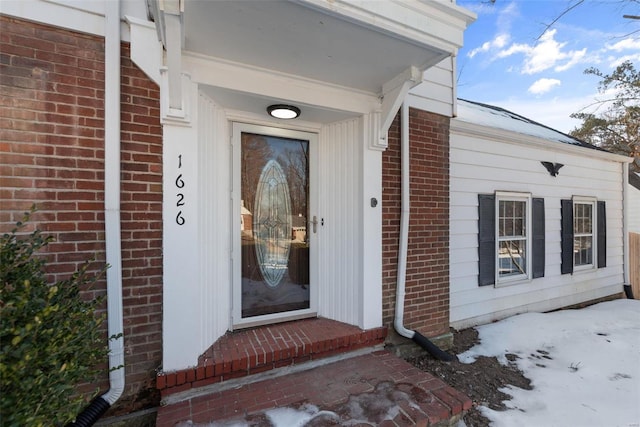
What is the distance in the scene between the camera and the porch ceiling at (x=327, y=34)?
5.53 feet

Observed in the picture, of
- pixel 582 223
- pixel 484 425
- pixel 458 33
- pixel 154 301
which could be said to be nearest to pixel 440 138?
pixel 458 33

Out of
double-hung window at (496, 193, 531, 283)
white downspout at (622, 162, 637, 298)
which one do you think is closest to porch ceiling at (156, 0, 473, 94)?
double-hung window at (496, 193, 531, 283)

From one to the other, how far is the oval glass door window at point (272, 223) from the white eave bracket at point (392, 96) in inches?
39.1

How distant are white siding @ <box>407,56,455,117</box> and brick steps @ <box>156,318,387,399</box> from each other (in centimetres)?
241

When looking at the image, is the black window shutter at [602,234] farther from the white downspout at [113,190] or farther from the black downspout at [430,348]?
the white downspout at [113,190]

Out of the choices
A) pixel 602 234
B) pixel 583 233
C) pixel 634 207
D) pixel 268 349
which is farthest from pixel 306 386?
pixel 634 207

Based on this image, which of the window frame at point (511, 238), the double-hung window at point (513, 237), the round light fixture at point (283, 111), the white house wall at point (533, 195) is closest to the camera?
the round light fixture at point (283, 111)

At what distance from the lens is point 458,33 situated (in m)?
2.17

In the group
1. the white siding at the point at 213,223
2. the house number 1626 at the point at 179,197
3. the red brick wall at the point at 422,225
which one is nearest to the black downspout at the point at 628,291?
the red brick wall at the point at 422,225

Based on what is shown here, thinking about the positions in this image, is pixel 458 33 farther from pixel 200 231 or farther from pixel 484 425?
pixel 484 425

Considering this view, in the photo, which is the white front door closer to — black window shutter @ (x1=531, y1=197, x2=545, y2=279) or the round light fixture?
the round light fixture

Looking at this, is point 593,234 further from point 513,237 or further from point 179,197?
point 179,197

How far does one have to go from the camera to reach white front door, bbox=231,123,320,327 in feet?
8.81

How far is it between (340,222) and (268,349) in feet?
4.38
